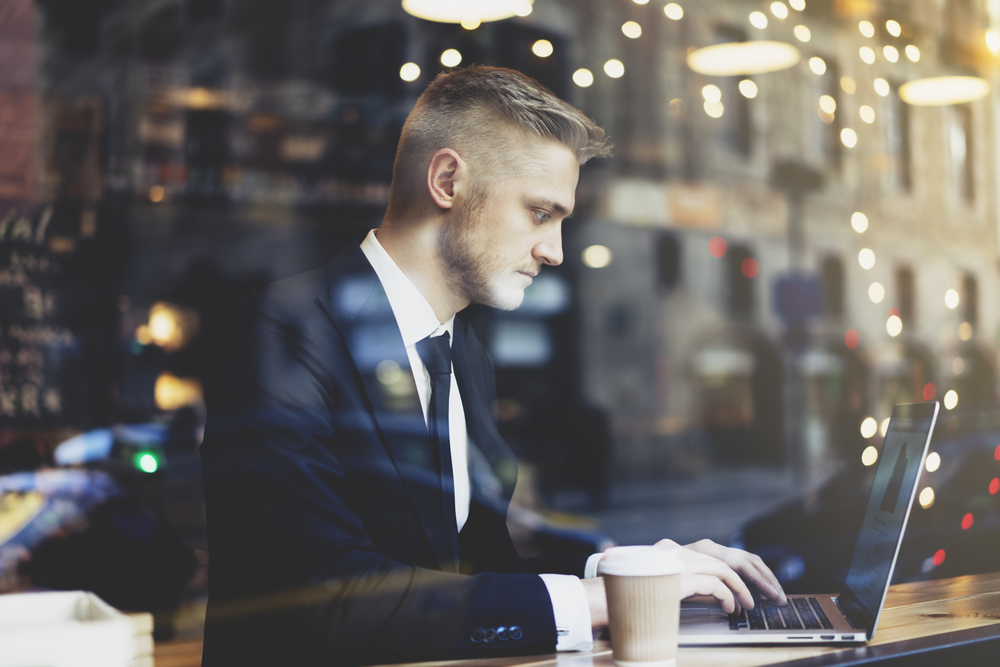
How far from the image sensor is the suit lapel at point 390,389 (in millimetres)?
1562

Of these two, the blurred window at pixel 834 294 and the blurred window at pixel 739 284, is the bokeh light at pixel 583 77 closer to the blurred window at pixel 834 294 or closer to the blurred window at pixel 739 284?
the blurred window at pixel 739 284

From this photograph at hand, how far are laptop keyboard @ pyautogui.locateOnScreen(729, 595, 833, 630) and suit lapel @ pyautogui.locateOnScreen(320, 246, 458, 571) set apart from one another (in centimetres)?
54

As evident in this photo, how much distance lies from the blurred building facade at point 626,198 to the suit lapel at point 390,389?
449 cm

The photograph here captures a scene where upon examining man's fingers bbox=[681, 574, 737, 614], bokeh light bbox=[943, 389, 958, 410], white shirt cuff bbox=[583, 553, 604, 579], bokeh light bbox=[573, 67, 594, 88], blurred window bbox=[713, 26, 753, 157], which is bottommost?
bokeh light bbox=[943, 389, 958, 410]

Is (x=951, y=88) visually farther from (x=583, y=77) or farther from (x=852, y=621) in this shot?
(x=583, y=77)

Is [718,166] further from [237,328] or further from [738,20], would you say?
[237,328]

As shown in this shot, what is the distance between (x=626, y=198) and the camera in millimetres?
14664

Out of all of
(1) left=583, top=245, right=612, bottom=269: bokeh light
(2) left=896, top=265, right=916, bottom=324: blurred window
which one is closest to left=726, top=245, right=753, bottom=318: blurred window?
(1) left=583, top=245, right=612, bottom=269: bokeh light

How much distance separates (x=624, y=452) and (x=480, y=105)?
513 inches

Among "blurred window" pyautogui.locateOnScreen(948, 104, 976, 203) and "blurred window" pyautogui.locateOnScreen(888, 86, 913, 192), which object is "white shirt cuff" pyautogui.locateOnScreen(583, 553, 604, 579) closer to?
"blurred window" pyautogui.locateOnScreen(948, 104, 976, 203)

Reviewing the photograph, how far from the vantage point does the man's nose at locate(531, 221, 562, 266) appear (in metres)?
1.76

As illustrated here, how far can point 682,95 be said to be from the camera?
1478 centimetres

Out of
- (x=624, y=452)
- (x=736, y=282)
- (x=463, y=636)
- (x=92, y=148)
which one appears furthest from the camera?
(x=736, y=282)

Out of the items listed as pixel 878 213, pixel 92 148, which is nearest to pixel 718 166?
pixel 878 213
